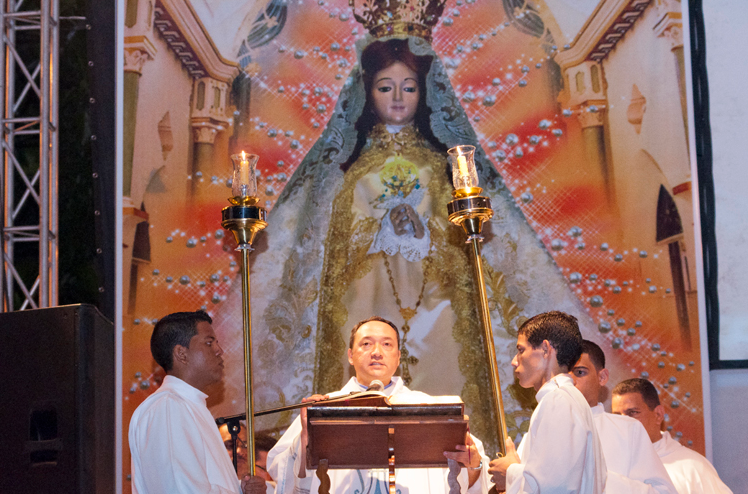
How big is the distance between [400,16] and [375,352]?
2.76 metres

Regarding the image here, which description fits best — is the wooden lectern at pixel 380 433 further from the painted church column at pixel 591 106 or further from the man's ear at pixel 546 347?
the painted church column at pixel 591 106

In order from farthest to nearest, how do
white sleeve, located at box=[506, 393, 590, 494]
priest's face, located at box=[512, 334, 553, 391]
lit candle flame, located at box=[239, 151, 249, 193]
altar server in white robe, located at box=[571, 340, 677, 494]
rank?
lit candle flame, located at box=[239, 151, 249, 193] → altar server in white robe, located at box=[571, 340, 677, 494] → priest's face, located at box=[512, 334, 553, 391] → white sleeve, located at box=[506, 393, 590, 494]

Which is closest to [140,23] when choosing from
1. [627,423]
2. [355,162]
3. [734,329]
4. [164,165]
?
[164,165]

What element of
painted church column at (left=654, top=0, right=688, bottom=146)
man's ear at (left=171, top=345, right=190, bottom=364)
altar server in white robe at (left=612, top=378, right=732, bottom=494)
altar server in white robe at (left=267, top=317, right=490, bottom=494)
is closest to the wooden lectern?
altar server in white robe at (left=267, top=317, right=490, bottom=494)

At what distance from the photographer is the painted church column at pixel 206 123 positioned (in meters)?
5.91

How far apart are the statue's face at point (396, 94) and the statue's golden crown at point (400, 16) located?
0.29 meters

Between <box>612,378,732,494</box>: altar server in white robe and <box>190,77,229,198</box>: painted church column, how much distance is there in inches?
132

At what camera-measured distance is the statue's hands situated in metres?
5.88

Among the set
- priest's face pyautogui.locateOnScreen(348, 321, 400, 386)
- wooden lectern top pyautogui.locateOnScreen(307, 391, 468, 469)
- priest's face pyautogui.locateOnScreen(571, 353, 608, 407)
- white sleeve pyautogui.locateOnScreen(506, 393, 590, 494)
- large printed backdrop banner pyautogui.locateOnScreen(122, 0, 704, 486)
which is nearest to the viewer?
white sleeve pyautogui.locateOnScreen(506, 393, 590, 494)

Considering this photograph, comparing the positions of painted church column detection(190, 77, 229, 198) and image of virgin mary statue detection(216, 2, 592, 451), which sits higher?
painted church column detection(190, 77, 229, 198)

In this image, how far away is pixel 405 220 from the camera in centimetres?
589

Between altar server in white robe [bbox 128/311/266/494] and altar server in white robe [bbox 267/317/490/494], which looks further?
altar server in white robe [bbox 267/317/490/494]

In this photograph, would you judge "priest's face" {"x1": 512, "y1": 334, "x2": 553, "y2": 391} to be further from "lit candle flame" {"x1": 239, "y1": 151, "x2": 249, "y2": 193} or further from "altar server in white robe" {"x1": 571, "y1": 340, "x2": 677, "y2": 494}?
"lit candle flame" {"x1": 239, "y1": 151, "x2": 249, "y2": 193}

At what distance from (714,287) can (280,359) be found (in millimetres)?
3238
